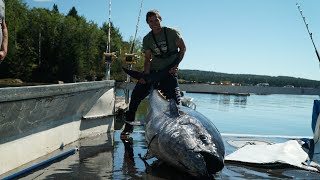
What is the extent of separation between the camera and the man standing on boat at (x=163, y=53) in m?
7.29

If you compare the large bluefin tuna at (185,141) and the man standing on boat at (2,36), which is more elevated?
the man standing on boat at (2,36)

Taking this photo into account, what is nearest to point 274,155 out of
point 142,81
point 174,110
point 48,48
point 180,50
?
point 174,110

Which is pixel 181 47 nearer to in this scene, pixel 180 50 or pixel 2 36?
pixel 180 50

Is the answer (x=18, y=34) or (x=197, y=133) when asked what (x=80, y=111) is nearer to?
(x=197, y=133)

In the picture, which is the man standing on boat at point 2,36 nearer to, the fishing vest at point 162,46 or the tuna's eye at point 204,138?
the tuna's eye at point 204,138

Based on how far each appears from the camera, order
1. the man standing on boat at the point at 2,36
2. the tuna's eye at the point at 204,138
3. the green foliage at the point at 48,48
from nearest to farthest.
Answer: the tuna's eye at the point at 204,138 < the man standing on boat at the point at 2,36 < the green foliage at the point at 48,48

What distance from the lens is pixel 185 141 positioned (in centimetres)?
500

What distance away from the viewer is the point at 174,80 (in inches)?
289

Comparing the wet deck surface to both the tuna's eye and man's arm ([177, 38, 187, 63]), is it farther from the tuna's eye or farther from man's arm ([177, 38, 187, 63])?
man's arm ([177, 38, 187, 63])

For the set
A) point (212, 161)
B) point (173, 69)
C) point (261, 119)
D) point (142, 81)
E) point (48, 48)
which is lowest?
point (261, 119)

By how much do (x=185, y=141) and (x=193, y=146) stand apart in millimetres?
151

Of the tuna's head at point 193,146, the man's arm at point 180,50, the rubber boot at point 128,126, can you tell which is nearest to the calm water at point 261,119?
the rubber boot at point 128,126

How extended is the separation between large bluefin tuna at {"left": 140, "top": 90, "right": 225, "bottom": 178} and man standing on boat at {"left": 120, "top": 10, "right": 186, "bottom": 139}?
50.5 inches

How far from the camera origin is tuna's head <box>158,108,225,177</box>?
4.83 metres
